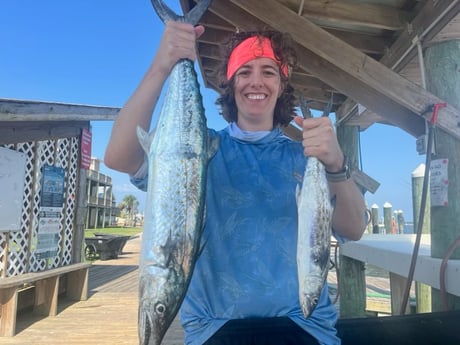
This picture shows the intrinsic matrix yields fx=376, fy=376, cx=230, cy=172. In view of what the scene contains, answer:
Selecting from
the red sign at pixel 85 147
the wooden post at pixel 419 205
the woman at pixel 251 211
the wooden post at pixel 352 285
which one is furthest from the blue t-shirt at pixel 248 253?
the red sign at pixel 85 147

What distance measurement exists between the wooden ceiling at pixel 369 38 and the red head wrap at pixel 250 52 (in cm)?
86

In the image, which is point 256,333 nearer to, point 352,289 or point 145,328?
point 145,328

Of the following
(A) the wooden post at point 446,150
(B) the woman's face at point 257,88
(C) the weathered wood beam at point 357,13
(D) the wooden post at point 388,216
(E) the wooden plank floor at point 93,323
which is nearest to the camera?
(B) the woman's face at point 257,88

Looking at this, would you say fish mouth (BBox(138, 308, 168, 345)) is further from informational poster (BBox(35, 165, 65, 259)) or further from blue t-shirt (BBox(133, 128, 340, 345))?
informational poster (BBox(35, 165, 65, 259))

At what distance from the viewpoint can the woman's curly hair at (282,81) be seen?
1803 millimetres

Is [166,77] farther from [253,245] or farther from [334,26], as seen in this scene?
[334,26]

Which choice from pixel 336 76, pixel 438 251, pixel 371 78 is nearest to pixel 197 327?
pixel 438 251

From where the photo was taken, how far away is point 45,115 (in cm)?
495

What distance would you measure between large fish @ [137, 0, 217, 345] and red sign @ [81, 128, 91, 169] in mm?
5623

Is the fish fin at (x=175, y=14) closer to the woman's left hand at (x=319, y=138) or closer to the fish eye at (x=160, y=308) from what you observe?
the woman's left hand at (x=319, y=138)

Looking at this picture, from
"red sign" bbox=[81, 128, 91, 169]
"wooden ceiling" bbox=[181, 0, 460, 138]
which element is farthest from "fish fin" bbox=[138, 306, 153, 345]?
Result: "red sign" bbox=[81, 128, 91, 169]

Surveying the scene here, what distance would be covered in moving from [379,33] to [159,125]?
10.3 ft

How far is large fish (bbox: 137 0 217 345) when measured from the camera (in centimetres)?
116

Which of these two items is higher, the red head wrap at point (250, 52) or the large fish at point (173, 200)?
the red head wrap at point (250, 52)
